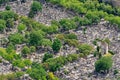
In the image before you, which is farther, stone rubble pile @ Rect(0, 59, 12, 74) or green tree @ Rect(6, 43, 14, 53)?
green tree @ Rect(6, 43, 14, 53)

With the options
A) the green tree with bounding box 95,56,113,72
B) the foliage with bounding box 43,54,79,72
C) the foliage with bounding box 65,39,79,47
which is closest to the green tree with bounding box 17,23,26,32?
the foliage with bounding box 65,39,79,47

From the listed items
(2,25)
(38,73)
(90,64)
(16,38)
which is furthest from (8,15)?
(38,73)

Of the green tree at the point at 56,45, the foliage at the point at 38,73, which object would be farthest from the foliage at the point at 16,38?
the foliage at the point at 38,73

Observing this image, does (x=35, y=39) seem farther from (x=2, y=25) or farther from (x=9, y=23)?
(x=9, y=23)

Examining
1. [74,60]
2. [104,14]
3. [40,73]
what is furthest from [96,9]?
[40,73]

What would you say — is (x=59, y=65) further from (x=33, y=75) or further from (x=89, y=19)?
(x=89, y=19)

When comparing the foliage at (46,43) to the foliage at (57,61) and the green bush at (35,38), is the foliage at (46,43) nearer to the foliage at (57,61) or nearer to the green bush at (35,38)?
the green bush at (35,38)

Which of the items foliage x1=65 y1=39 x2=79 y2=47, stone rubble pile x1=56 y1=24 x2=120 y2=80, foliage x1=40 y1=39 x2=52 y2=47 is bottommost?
stone rubble pile x1=56 y1=24 x2=120 y2=80

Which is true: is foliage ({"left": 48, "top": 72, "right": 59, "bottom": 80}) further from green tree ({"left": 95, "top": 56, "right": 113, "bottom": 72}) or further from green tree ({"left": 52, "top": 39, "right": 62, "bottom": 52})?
green tree ({"left": 52, "top": 39, "right": 62, "bottom": 52})

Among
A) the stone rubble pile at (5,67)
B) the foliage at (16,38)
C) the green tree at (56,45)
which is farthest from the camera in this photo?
the foliage at (16,38)
